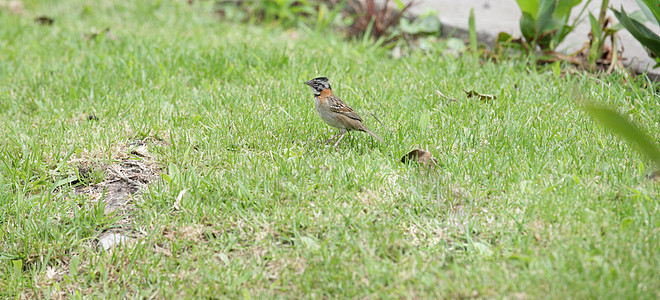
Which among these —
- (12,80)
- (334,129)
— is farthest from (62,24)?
(334,129)

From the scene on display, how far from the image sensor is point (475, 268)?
3154 mm

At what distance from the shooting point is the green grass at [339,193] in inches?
126

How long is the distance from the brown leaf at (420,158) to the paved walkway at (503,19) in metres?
2.69

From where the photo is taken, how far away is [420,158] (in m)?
4.07

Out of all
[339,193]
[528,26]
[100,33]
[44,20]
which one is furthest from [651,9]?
[44,20]

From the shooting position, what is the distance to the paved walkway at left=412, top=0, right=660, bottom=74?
5.96 m

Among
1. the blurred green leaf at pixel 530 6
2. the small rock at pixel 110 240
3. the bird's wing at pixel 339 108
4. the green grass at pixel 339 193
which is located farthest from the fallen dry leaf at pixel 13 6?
the blurred green leaf at pixel 530 6

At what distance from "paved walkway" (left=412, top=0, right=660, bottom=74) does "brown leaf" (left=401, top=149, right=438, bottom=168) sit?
2.69 m

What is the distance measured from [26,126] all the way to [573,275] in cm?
440

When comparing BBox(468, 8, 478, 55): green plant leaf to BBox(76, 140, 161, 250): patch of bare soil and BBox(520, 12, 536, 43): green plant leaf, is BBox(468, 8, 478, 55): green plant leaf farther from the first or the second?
BBox(76, 140, 161, 250): patch of bare soil

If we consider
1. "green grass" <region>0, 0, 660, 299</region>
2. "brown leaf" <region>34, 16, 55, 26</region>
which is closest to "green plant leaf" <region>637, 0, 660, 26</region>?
"green grass" <region>0, 0, 660, 299</region>

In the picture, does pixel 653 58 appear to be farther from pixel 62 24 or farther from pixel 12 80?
pixel 62 24

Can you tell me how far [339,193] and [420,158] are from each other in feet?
2.17

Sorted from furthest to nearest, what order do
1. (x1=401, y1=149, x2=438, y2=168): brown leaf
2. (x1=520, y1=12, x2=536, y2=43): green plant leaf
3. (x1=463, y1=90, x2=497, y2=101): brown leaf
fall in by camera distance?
1. (x1=520, y1=12, x2=536, y2=43): green plant leaf
2. (x1=463, y1=90, x2=497, y2=101): brown leaf
3. (x1=401, y1=149, x2=438, y2=168): brown leaf
